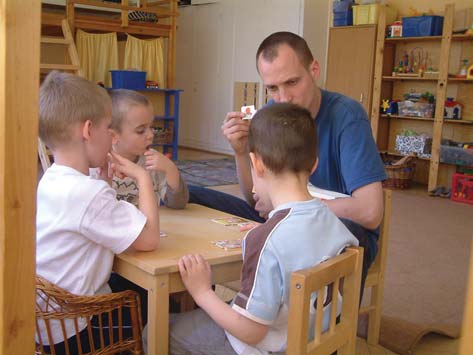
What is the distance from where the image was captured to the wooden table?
1423 millimetres

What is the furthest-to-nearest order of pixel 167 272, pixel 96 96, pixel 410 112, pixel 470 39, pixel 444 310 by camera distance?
pixel 410 112 → pixel 470 39 → pixel 444 310 → pixel 96 96 → pixel 167 272

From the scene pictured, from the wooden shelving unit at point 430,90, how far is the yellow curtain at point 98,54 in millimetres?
3410

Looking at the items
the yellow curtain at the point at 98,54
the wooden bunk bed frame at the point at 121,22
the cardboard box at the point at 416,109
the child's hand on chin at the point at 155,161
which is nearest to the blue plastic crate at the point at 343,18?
the cardboard box at the point at 416,109

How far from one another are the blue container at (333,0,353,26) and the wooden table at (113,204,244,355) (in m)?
5.78

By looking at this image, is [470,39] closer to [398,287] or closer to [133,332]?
[398,287]

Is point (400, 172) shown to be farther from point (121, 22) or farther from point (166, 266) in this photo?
point (166, 266)

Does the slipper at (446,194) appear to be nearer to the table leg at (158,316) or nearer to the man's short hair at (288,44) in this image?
the man's short hair at (288,44)

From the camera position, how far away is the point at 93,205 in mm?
1463

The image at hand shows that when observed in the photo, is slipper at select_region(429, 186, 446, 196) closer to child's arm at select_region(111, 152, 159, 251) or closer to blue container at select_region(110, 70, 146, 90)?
blue container at select_region(110, 70, 146, 90)

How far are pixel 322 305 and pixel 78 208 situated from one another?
2.16ft

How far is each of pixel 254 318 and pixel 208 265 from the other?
0.70 ft

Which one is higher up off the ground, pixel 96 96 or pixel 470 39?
pixel 470 39

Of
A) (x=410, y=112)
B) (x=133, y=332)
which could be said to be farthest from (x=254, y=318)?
(x=410, y=112)

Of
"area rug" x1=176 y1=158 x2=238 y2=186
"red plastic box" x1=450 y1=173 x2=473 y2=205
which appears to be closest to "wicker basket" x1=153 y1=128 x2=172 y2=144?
"area rug" x1=176 y1=158 x2=238 y2=186
